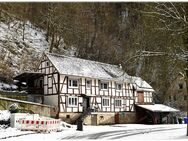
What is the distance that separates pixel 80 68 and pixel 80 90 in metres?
2.65

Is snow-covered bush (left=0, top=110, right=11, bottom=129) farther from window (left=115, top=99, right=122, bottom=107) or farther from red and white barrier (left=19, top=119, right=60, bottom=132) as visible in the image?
window (left=115, top=99, right=122, bottom=107)

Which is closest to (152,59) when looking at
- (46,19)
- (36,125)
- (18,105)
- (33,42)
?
(36,125)

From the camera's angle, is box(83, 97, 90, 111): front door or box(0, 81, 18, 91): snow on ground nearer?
box(0, 81, 18, 91): snow on ground

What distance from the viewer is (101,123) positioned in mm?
36406

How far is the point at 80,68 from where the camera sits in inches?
1431

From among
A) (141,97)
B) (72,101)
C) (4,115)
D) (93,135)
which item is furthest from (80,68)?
(93,135)

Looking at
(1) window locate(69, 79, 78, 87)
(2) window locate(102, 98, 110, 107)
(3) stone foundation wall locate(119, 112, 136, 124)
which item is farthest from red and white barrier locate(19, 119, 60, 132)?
(3) stone foundation wall locate(119, 112, 136, 124)

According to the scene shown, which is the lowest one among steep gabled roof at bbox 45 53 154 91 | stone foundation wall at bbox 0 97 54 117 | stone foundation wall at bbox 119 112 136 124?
stone foundation wall at bbox 119 112 136 124

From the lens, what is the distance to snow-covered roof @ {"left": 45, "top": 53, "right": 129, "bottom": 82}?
34.1 m

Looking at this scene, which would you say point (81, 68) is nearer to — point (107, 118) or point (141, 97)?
point (107, 118)

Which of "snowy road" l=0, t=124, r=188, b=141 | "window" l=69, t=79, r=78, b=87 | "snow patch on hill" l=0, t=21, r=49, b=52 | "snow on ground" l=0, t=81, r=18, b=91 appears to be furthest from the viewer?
"snow patch on hill" l=0, t=21, r=49, b=52

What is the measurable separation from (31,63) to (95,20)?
20974 millimetres

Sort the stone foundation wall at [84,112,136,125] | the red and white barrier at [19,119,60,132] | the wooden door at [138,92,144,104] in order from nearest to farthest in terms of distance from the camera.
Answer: the red and white barrier at [19,119,60,132] < the stone foundation wall at [84,112,136,125] < the wooden door at [138,92,144,104]

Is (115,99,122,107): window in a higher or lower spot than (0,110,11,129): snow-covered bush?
higher
